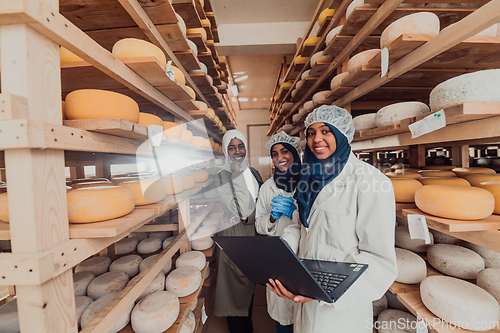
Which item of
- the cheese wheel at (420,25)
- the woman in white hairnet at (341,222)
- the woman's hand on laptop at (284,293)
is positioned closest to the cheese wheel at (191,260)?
the woman in white hairnet at (341,222)

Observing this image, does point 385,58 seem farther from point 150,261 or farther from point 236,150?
point 150,261

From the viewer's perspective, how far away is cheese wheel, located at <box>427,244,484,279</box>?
125cm

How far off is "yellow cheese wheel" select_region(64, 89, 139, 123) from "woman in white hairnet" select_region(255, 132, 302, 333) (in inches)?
44.3

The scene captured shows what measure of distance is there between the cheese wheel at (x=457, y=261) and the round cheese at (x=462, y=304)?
0.18 m

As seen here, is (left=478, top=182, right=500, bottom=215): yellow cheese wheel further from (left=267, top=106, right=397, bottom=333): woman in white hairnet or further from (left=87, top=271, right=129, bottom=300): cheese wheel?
(left=87, top=271, right=129, bottom=300): cheese wheel

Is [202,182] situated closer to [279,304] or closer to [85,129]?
[279,304]

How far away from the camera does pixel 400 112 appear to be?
4.35 feet

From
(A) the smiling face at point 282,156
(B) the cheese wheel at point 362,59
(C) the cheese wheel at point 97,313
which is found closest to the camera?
(C) the cheese wheel at point 97,313

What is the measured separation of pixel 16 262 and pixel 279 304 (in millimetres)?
1477

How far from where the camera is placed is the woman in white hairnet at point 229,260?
2035 mm

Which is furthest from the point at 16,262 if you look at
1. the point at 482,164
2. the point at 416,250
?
the point at 482,164

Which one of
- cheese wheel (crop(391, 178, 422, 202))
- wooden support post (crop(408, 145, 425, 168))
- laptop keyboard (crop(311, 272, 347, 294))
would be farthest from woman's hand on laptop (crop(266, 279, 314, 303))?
wooden support post (crop(408, 145, 425, 168))

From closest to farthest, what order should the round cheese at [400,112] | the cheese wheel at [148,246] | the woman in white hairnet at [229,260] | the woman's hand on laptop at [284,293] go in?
the woman's hand on laptop at [284,293]
the round cheese at [400,112]
the cheese wheel at [148,246]
the woman in white hairnet at [229,260]

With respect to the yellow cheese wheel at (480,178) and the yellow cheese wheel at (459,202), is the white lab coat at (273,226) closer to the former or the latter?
the yellow cheese wheel at (459,202)
